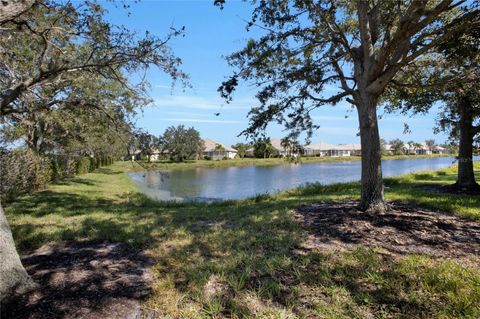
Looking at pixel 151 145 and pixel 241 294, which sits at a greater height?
pixel 151 145

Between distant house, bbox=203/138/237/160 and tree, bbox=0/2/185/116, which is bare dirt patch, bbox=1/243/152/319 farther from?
distant house, bbox=203/138/237/160

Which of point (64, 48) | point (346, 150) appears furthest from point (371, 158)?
point (346, 150)

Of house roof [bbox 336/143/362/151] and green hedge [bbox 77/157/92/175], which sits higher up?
house roof [bbox 336/143/362/151]

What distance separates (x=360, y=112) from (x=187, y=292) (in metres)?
5.18

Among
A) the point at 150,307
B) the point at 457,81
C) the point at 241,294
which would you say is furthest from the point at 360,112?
the point at 150,307

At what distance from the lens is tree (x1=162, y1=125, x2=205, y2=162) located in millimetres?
62522

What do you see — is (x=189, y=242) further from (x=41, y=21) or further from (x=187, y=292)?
(x=41, y=21)

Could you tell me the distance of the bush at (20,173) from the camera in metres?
10.8

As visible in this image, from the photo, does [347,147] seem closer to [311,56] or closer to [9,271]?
[311,56]

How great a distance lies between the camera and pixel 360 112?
659cm

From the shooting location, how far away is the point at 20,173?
40.1ft

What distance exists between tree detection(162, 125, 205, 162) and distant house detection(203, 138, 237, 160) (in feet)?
30.8

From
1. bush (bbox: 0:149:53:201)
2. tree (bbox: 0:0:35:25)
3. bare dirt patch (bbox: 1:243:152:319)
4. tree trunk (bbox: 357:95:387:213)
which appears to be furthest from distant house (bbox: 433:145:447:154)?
tree (bbox: 0:0:35:25)

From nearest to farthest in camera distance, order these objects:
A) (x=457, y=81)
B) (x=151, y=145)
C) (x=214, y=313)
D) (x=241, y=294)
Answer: (x=214, y=313)
(x=241, y=294)
(x=457, y=81)
(x=151, y=145)
